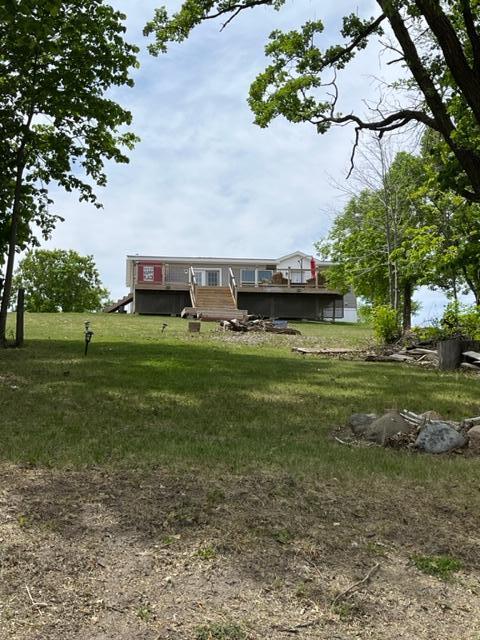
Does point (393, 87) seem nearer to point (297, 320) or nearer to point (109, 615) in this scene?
point (109, 615)

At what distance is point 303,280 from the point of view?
40.5 meters

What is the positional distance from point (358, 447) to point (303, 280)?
34844 millimetres

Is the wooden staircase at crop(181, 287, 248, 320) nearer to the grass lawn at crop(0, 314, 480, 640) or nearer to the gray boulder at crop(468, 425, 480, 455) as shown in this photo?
the grass lawn at crop(0, 314, 480, 640)

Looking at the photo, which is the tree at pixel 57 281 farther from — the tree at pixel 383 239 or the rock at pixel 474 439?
the rock at pixel 474 439

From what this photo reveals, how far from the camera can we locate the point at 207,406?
795 cm

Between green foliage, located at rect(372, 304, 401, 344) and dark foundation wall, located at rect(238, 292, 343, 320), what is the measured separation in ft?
58.7

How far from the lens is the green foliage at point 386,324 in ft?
61.5

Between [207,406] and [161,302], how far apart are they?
29607 millimetres

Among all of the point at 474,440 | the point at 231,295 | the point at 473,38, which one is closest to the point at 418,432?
the point at 474,440

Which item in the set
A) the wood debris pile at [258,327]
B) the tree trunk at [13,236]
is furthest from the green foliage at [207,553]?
the wood debris pile at [258,327]

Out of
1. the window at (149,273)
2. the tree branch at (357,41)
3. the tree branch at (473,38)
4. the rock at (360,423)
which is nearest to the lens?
the rock at (360,423)

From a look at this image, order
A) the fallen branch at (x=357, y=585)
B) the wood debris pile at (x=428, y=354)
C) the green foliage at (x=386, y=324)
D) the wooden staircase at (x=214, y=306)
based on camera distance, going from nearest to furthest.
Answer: the fallen branch at (x=357, y=585) → the wood debris pile at (x=428, y=354) → the green foliage at (x=386, y=324) → the wooden staircase at (x=214, y=306)

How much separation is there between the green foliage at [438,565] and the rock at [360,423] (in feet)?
9.74

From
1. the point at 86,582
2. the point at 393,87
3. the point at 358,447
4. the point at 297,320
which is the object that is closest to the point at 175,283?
the point at 297,320
